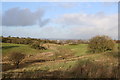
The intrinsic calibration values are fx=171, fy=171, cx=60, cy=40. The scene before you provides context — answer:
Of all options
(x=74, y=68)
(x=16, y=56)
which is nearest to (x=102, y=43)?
(x=16, y=56)

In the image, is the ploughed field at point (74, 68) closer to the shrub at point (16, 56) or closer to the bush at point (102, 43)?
the shrub at point (16, 56)

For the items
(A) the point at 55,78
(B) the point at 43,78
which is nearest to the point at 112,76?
(A) the point at 55,78

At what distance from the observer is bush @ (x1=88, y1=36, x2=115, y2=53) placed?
2952 centimetres

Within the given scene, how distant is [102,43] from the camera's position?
29.9 m

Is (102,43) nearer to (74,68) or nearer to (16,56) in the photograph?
(16,56)

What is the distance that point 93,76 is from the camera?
277 inches

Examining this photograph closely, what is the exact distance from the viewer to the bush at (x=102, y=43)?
29517mm

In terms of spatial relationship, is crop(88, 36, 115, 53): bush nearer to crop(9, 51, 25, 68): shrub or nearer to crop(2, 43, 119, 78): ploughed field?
crop(2, 43, 119, 78): ploughed field

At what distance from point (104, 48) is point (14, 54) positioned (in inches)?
675

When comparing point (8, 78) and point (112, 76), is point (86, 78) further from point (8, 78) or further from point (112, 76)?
point (8, 78)

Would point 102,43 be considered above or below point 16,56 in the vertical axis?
above

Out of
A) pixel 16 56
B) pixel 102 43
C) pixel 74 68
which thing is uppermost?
pixel 102 43

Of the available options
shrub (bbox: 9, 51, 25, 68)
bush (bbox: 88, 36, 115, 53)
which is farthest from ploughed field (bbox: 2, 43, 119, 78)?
bush (bbox: 88, 36, 115, 53)

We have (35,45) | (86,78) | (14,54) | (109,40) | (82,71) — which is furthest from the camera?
(35,45)
